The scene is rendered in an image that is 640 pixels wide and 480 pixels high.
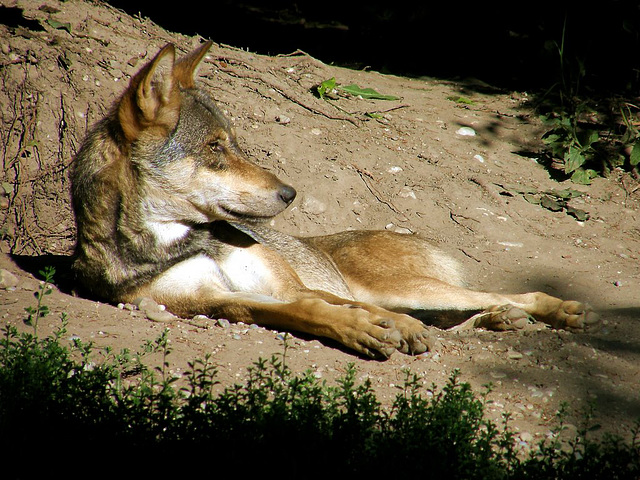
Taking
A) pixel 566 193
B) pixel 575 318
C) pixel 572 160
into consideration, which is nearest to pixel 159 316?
pixel 575 318

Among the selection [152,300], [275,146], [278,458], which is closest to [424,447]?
[278,458]

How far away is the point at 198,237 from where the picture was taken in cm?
485

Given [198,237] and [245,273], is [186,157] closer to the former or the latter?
[198,237]

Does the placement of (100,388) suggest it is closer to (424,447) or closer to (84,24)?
(424,447)

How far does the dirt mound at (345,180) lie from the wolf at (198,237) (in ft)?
0.65

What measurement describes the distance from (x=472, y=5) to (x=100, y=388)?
31.5 feet

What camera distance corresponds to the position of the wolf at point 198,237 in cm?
423

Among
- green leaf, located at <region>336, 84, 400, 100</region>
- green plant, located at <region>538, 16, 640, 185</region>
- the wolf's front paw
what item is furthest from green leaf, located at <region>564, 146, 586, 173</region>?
the wolf's front paw

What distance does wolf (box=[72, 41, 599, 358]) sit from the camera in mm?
4234

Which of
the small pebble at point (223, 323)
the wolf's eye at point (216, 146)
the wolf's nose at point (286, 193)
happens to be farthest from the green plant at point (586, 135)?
the small pebble at point (223, 323)

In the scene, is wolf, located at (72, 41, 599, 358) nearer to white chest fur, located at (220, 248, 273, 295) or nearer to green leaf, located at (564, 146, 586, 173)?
white chest fur, located at (220, 248, 273, 295)

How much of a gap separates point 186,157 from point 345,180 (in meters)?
3.17

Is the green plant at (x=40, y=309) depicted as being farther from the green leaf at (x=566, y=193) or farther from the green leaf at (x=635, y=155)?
the green leaf at (x=635, y=155)

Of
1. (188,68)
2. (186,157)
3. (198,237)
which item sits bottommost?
(198,237)
